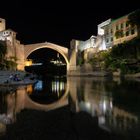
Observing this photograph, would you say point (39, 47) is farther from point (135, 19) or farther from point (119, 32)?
point (135, 19)

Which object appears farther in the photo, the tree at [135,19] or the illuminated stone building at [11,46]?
the illuminated stone building at [11,46]

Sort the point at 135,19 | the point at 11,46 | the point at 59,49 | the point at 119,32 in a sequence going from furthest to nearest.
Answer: the point at 59,49 → the point at 11,46 → the point at 119,32 → the point at 135,19

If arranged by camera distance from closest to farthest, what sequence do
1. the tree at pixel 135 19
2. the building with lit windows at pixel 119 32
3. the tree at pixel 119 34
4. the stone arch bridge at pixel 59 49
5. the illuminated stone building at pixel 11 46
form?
1. the tree at pixel 135 19
2. the building with lit windows at pixel 119 32
3. the tree at pixel 119 34
4. the illuminated stone building at pixel 11 46
5. the stone arch bridge at pixel 59 49

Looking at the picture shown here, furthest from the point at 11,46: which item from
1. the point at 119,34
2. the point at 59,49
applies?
the point at 119,34

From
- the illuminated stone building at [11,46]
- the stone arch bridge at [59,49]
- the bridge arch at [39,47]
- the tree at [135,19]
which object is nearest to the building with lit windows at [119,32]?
the tree at [135,19]

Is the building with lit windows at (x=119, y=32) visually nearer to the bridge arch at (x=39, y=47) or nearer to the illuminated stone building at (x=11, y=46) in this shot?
the illuminated stone building at (x=11, y=46)

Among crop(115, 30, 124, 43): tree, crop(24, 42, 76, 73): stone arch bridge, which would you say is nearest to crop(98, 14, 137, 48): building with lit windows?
crop(115, 30, 124, 43): tree

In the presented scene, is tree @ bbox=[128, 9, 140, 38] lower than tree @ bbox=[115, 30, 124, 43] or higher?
higher

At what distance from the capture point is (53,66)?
100 meters

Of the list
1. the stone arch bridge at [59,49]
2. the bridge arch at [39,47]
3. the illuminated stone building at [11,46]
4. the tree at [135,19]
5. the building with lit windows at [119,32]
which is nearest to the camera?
the tree at [135,19]

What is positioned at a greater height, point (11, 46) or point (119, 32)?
point (119, 32)

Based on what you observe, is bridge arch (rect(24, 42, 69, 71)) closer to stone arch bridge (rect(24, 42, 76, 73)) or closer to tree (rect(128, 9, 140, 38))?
stone arch bridge (rect(24, 42, 76, 73))

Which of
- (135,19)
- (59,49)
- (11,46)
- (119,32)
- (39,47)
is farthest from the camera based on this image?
(59,49)

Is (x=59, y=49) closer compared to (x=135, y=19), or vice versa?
(x=135, y=19)
